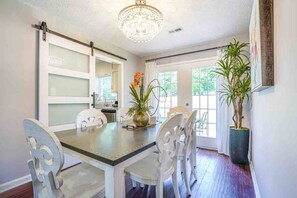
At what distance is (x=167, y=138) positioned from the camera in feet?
4.09

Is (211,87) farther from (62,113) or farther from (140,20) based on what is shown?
(62,113)

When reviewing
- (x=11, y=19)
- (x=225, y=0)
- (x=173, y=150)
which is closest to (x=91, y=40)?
(x=11, y=19)

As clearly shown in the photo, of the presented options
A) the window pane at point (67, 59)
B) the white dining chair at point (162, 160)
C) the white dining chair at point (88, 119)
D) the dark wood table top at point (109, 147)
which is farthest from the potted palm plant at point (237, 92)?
the window pane at point (67, 59)

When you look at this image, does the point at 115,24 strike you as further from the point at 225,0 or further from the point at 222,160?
the point at 222,160

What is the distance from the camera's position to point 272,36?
1.00 meters

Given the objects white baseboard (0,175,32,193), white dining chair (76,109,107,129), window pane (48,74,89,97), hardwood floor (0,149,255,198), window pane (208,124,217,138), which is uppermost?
window pane (48,74,89,97)

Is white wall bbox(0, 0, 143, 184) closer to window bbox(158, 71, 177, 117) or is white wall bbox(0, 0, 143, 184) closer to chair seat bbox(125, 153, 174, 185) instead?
chair seat bbox(125, 153, 174, 185)

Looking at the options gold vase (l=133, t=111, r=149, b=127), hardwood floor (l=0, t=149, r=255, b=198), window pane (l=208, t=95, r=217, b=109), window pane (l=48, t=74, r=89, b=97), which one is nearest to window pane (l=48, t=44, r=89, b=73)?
window pane (l=48, t=74, r=89, b=97)

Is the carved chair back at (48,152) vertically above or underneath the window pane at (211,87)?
underneath

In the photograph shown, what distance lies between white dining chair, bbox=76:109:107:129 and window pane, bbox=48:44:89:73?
3.50ft

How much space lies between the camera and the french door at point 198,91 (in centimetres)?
328

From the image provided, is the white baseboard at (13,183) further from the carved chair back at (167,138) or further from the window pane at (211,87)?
the window pane at (211,87)

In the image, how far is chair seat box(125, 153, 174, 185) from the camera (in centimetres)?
124

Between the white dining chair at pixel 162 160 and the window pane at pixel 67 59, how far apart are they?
6.63 ft
